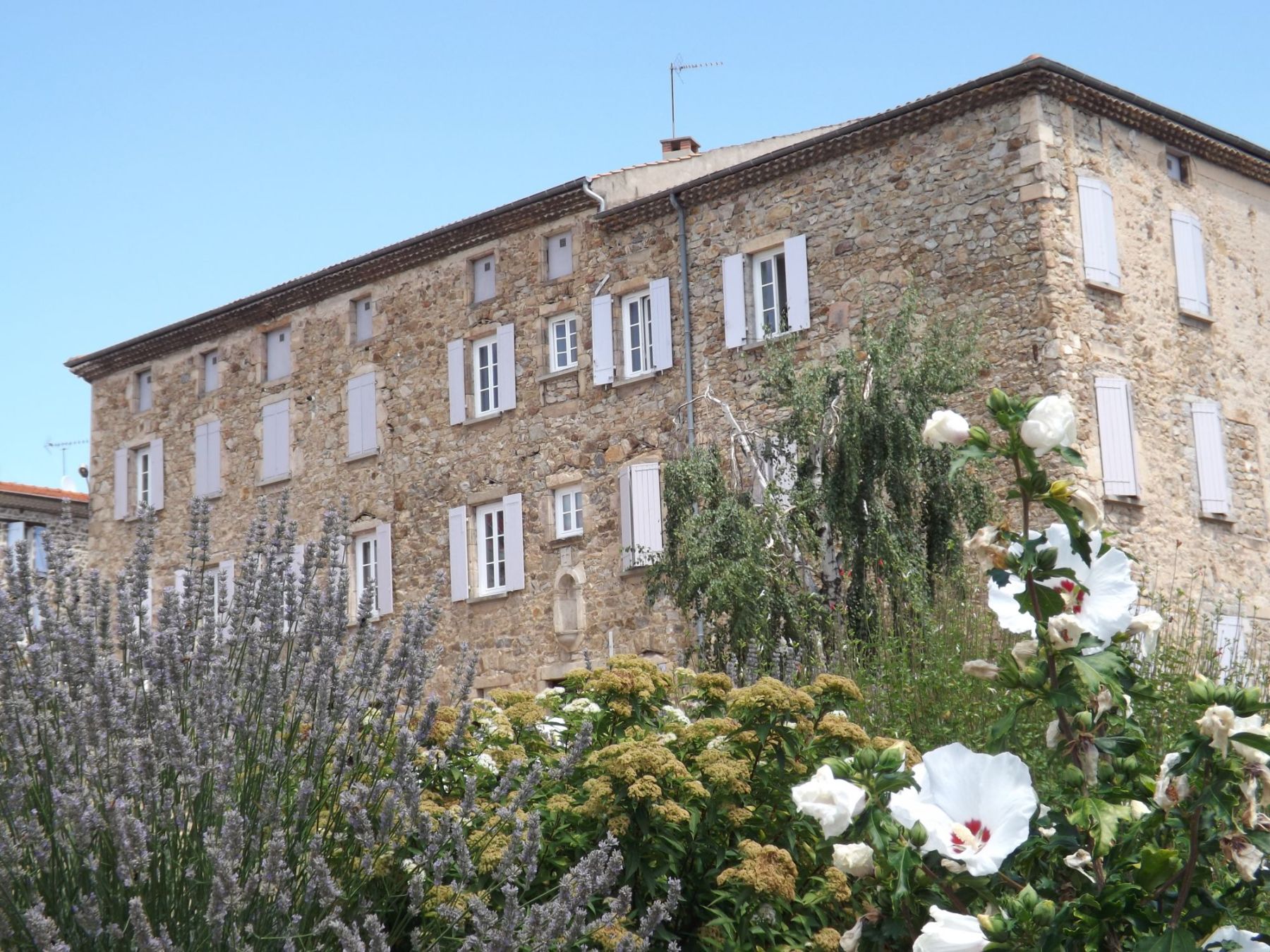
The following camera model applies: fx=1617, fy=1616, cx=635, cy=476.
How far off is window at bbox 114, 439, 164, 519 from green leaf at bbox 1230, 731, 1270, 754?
2140 centimetres

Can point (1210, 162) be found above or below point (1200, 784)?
above

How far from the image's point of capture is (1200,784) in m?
3.04

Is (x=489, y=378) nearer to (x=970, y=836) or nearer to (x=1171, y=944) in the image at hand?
(x=970, y=836)

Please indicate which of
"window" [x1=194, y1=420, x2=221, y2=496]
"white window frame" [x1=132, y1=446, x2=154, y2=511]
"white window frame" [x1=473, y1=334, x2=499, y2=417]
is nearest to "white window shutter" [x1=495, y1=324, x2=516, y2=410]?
"white window frame" [x1=473, y1=334, x2=499, y2=417]

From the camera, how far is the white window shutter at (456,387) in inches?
754

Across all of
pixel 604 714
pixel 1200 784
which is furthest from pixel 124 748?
pixel 1200 784

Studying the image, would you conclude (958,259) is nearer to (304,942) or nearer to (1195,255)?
(1195,255)

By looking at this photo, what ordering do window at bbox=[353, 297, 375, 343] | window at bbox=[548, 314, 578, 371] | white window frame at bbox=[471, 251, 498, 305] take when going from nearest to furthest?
window at bbox=[548, 314, 578, 371]
white window frame at bbox=[471, 251, 498, 305]
window at bbox=[353, 297, 375, 343]

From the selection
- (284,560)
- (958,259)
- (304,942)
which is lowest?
(304,942)

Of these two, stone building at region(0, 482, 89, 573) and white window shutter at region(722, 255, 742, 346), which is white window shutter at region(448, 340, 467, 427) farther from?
stone building at region(0, 482, 89, 573)

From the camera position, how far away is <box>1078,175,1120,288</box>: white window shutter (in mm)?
15031

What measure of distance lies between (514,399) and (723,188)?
11.6ft

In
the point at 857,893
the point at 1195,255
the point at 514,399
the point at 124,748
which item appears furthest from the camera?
the point at 514,399

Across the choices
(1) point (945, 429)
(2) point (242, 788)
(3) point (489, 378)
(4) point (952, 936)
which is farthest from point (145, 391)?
(4) point (952, 936)
